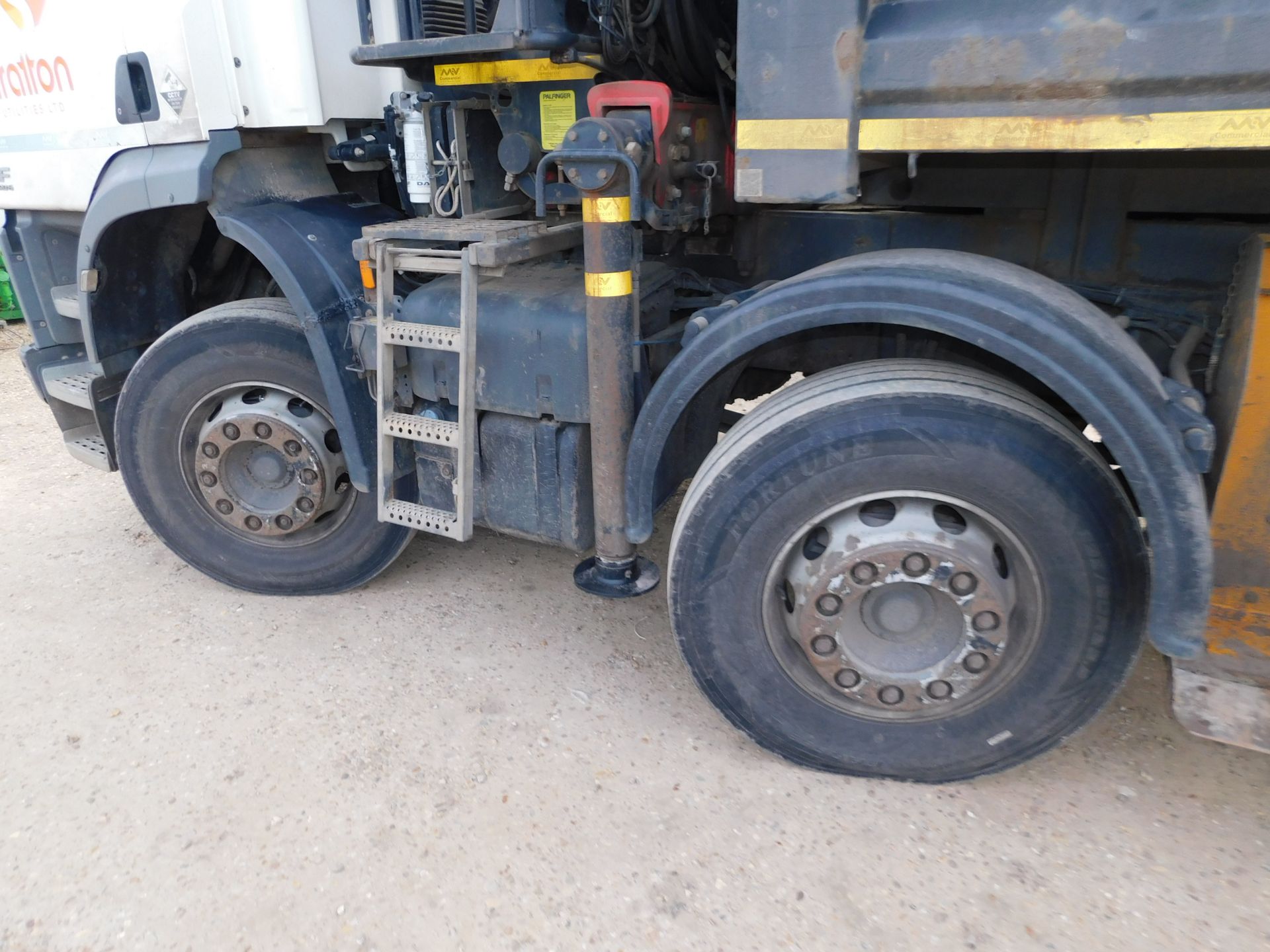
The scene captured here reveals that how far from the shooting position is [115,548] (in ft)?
13.6

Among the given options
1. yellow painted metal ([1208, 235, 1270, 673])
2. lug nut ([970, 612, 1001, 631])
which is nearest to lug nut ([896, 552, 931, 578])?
lug nut ([970, 612, 1001, 631])

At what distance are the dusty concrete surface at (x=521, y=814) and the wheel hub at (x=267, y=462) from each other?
0.43 m

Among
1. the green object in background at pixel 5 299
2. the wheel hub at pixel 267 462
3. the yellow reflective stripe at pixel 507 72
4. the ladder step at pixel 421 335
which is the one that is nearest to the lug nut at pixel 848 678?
the ladder step at pixel 421 335

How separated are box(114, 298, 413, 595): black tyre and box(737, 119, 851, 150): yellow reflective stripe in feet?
6.22

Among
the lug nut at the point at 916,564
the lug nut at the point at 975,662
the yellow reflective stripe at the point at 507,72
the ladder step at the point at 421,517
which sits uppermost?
the yellow reflective stripe at the point at 507,72

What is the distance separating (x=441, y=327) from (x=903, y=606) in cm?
161

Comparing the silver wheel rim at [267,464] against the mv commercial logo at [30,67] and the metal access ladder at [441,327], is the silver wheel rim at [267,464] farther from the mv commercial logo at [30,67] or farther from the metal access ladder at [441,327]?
the mv commercial logo at [30,67]

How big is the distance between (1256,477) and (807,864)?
141 centimetres

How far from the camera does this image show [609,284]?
246 cm

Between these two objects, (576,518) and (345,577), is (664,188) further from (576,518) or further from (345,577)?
(345,577)

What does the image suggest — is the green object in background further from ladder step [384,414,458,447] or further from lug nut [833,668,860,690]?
lug nut [833,668,860,690]

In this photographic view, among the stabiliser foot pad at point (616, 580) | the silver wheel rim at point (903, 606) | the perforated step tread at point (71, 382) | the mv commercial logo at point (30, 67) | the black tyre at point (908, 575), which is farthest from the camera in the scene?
the perforated step tread at point (71, 382)

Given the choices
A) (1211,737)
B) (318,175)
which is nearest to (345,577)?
(318,175)

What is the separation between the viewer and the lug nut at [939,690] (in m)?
2.36
